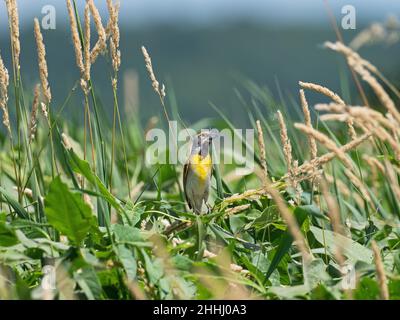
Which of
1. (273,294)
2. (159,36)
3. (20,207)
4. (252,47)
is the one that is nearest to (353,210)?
(273,294)

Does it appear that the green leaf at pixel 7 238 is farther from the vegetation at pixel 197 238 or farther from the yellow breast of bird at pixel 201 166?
the yellow breast of bird at pixel 201 166

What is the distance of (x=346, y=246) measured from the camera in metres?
2.89

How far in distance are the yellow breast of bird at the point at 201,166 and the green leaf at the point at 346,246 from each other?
141 cm

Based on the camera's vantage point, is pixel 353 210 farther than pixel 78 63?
Yes

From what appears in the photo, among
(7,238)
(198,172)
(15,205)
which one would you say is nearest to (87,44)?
(15,205)

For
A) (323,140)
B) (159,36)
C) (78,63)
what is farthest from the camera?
(159,36)

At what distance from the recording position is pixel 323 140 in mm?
2111

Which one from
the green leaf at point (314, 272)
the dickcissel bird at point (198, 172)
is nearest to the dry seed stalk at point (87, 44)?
the green leaf at point (314, 272)

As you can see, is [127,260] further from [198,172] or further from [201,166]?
[201,166]

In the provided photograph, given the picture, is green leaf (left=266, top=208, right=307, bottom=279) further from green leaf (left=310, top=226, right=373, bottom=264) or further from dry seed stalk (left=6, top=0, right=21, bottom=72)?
dry seed stalk (left=6, top=0, right=21, bottom=72)

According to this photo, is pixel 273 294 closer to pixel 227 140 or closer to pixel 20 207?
pixel 20 207
